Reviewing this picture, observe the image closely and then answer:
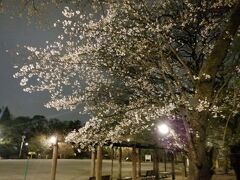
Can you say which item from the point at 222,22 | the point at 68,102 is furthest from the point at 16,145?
the point at 222,22

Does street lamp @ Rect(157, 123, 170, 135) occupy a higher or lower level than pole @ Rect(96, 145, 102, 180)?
higher

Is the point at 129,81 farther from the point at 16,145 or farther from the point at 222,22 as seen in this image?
the point at 16,145

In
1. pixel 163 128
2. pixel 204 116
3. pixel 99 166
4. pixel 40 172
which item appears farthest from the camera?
pixel 40 172

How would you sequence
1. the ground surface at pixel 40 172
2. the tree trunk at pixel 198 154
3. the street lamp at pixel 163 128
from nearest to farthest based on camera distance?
the tree trunk at pixel 198 154 < the street lamp at pixel 163 128 < the ground surface at pixel 40 172

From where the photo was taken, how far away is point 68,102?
12211 mm

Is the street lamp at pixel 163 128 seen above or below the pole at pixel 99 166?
above

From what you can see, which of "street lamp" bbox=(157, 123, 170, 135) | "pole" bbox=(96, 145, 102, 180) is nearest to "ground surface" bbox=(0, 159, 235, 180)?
"pole" bbox=(96, 145, 102, 180)

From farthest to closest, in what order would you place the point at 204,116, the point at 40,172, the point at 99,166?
the point at 40,172 → the point at 99,166 → the point at 204,116

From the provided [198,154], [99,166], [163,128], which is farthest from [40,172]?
[198,154]

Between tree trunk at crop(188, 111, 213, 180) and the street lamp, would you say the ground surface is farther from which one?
tree trunk at crop(188, 111, 213, 180)

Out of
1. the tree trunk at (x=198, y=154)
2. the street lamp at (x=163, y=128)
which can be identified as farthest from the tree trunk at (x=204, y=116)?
the street lamp at (x=163, y=128)

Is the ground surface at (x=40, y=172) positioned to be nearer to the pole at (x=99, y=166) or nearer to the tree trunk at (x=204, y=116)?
the pole at (x=99, y=166)

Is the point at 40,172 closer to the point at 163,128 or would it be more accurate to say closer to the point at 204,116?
the point at 163,128

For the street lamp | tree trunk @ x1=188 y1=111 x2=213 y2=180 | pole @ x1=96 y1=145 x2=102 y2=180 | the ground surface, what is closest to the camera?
tree trunk @ x1=188 y1=111 x2=213 y2=180
